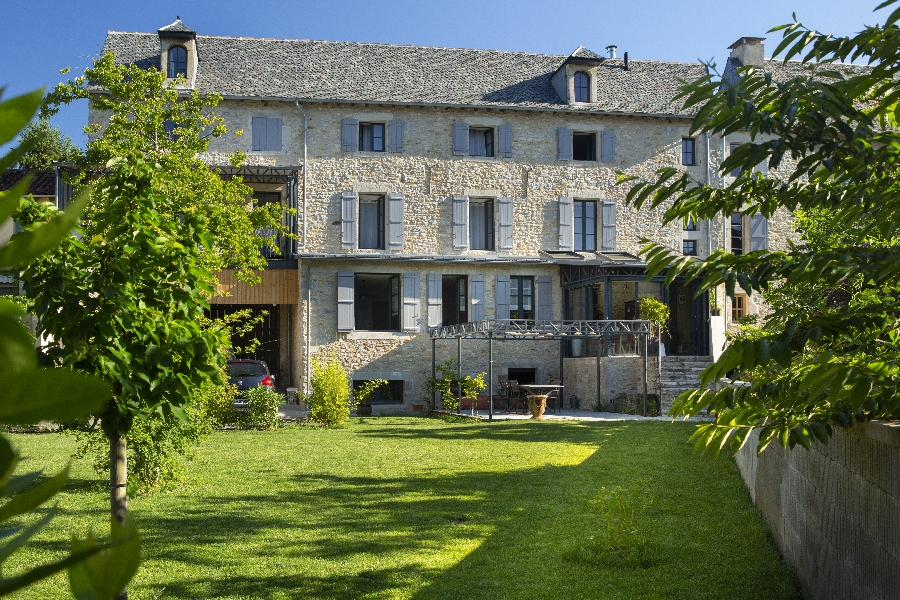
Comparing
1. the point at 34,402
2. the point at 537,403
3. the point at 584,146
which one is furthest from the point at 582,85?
the point at 34,402

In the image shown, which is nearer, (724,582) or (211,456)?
(724,582)

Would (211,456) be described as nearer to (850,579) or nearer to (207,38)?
(850,579)

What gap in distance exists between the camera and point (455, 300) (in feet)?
87.4

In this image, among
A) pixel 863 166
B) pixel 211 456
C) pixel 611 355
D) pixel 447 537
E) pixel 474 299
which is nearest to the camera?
pixel 863 166

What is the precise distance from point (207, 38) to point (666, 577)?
22.1m

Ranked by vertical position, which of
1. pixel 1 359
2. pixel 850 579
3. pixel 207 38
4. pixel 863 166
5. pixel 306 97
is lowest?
pixel 850 579

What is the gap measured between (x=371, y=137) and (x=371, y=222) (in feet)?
7.56

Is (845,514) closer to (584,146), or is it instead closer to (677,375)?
(677,375)

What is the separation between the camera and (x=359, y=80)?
76.8 ft

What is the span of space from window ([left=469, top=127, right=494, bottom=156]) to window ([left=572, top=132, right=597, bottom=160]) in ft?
8.15

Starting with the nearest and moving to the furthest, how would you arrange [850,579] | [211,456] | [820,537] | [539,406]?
1. [850,579]
2. [820,537]
3. [211,456]
4. [539,406]

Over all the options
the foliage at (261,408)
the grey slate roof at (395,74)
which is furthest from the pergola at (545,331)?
the grey slate roof at (395,74)

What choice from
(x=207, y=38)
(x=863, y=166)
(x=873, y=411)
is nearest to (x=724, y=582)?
(x=873, y=411)

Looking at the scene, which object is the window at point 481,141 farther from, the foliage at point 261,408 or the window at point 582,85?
the foliage at point 261,408
